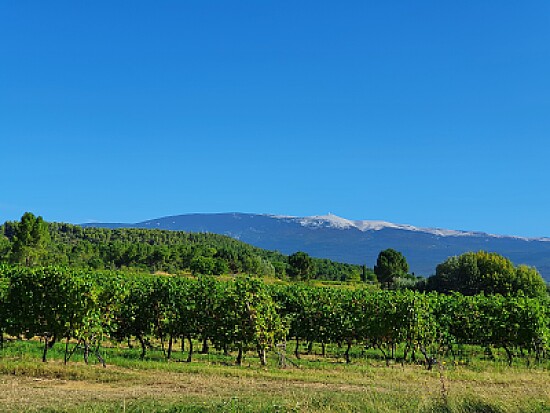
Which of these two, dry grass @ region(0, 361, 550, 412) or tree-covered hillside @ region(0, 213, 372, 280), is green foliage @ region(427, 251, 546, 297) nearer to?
tree-covered hillside @ region(0, 213, 372, 280)

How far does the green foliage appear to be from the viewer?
254ft

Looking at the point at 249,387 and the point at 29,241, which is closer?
the point at 249,387

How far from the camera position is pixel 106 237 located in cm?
14500

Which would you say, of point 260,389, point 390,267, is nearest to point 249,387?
point 260,389

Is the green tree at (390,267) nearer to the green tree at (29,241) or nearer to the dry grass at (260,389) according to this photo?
the green tree at (29,241)

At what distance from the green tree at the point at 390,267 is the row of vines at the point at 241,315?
264ft

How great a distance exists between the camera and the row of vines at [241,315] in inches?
838

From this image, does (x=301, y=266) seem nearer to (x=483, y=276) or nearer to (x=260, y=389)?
(x=483, y=276)

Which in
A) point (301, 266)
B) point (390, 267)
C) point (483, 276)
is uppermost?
point (390, 267)

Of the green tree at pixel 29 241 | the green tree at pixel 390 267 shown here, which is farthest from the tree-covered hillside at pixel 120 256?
the green tree at pixel 390 267

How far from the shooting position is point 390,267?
110 m

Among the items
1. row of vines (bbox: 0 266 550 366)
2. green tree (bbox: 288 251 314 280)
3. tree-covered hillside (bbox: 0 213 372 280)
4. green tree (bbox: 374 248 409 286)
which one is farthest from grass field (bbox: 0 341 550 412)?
green tree (bbox: 374 248 409 286)

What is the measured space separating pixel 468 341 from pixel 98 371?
2007 centimetres

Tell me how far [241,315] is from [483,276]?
215 ft
